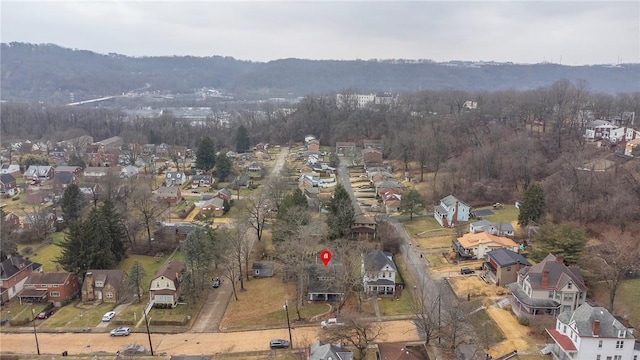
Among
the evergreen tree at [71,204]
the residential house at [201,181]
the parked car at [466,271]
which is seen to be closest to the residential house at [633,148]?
the parked car at [466,271]

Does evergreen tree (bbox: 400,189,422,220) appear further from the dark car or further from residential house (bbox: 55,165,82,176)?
residential house (bbox: 55,165,82,176)

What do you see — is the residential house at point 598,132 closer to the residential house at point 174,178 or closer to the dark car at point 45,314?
the residential house at point 174,178

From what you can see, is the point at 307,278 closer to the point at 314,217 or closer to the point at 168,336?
the point at 168,336

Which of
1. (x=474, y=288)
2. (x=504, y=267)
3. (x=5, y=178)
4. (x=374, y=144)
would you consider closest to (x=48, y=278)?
(x=474, y=288)

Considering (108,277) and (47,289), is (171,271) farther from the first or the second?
(47,289)

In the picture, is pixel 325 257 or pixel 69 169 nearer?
pixel 325 257

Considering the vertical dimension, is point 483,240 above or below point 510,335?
above

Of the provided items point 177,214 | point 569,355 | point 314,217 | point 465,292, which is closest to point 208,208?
point 177,214
